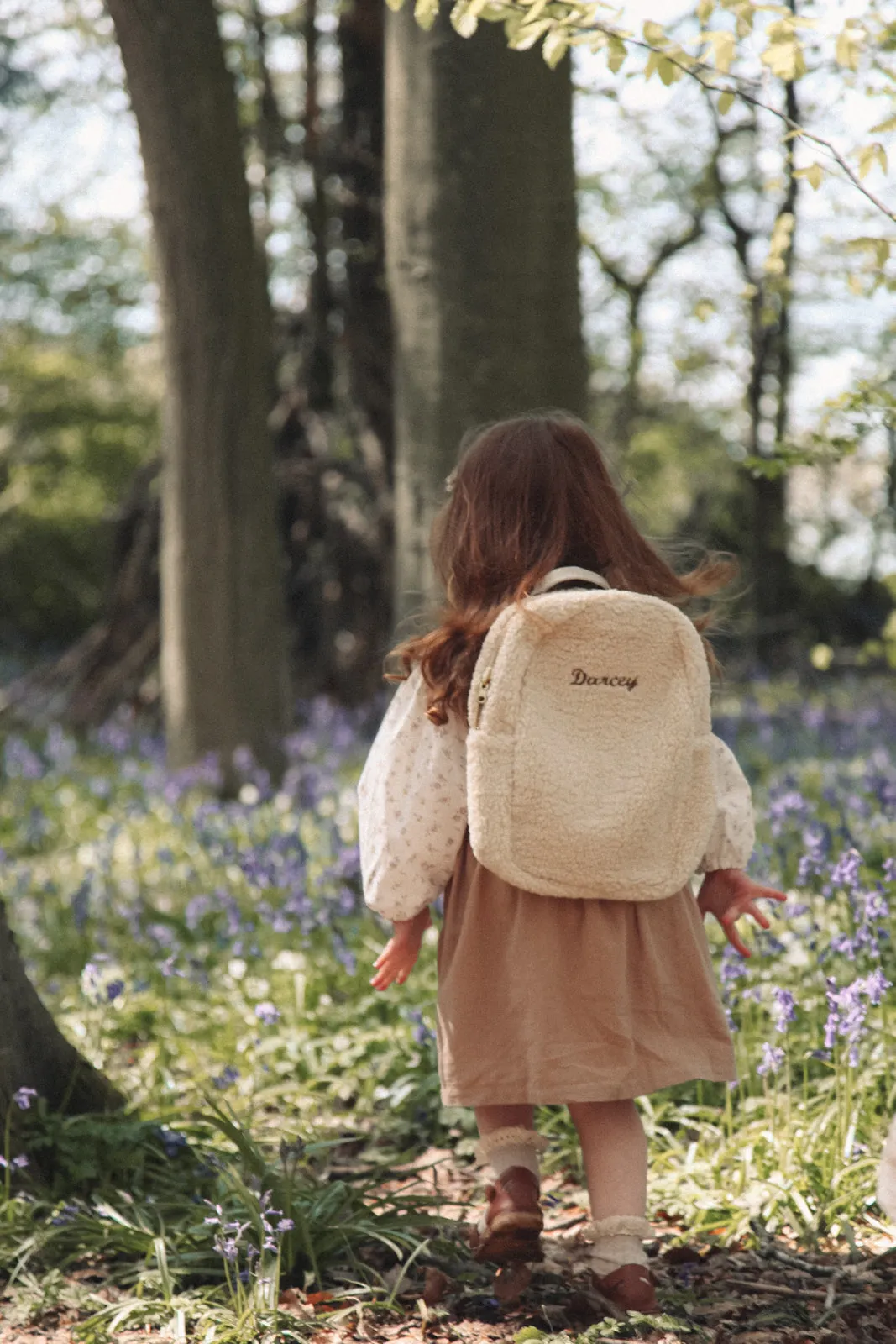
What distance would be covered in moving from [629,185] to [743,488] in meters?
3.23

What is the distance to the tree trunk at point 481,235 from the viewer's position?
429 centimetres

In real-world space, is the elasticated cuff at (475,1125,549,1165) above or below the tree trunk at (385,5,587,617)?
below

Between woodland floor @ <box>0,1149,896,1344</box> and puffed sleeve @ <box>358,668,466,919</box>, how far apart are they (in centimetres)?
68

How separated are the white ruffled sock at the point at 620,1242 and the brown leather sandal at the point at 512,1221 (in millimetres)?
118

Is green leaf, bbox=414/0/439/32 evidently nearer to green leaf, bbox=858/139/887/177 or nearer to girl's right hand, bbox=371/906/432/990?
green leaf, bbox=858/139/887/177

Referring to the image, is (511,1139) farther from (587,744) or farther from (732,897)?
(587,744)

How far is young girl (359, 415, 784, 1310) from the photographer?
7.68 ft

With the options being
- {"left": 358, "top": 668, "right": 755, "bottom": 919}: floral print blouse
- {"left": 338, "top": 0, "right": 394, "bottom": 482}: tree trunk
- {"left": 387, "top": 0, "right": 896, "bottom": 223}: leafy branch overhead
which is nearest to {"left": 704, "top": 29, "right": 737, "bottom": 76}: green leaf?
{"left": 387, "top": 0, "right": 896, "bottom": 223}: leafy branch overhead

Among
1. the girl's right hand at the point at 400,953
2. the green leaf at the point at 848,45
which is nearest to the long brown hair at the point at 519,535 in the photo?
the girl's right hand at the point at 400,953

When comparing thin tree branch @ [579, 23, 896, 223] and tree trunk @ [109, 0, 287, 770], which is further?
tree trunk @ [109, 0, 287, 770]

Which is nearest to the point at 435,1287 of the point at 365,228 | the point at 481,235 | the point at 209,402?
the point at 481,235

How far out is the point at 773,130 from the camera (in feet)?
23.4

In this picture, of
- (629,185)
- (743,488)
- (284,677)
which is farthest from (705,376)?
(284,677)

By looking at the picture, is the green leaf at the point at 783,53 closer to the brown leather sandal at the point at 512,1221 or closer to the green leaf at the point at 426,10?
the green leaf at the point at 426,10
